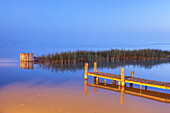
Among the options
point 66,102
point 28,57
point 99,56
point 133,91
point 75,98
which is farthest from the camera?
point 99,56

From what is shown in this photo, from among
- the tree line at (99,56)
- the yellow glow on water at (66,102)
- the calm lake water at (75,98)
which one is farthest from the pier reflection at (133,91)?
the tree line at (99,56)

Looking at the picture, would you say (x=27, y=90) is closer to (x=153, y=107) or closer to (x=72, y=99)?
(x=72, y=99)

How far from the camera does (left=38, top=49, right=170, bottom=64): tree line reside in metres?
21.9

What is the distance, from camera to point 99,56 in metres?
24.1

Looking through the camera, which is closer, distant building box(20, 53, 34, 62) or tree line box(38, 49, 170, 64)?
tree line box(38, 49, 170, 64)

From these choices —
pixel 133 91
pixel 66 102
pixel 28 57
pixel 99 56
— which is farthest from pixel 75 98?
pixel 99 56

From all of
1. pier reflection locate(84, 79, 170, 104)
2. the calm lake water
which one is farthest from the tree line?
pier reflection locate(84, 79, 170, 104)

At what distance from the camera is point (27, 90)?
37.0 feet

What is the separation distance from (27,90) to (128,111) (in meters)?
5.68

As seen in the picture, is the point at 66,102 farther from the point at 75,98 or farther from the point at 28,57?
the point at 28,57

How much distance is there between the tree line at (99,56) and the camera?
21906 mm

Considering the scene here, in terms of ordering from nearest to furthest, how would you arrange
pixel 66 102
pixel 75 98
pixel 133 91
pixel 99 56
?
pixel 66 102 < pixel 75 98 < pixel 133 91 < pixel 99 56

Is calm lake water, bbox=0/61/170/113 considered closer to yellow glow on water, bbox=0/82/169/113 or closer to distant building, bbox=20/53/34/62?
yellow glow on water, bbox=0/82/169/113

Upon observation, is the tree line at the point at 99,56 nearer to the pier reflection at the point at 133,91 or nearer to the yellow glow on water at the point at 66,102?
the pier reflection at the point at 133,91
